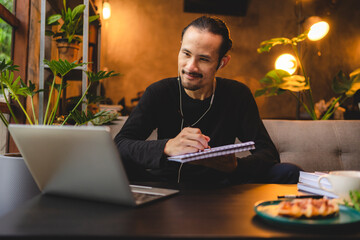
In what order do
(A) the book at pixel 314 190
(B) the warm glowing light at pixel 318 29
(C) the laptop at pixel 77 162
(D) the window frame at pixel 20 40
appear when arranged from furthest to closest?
1. (B) the warm glowing light at pixel 318 29
2. (D) the window frame at pixel 20 40
3. (A) the book at pixel 314 190
4. (C) the laptop at pixel 77 162

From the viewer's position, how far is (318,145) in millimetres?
2078

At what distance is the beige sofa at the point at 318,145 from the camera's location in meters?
2.05

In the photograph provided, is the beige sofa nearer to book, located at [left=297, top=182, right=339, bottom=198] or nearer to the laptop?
book, located at [left=297, top=182, right=339, bottom=198]

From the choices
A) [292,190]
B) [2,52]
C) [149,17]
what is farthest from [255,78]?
[292,190]

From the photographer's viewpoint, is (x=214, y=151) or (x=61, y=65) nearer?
(x=214, y=151)

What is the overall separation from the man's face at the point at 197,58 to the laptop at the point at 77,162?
778mm

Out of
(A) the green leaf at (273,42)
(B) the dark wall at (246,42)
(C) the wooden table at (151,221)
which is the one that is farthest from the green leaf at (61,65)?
(B) the dark wall at (246,42)

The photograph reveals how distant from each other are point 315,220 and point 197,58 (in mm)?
1019

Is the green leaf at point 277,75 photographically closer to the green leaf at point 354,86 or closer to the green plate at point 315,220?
the green leaf at point 354,86

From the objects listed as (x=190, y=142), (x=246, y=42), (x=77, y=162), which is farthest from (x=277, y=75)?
(x=246, y=42)

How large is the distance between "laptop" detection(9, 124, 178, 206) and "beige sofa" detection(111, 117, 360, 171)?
1234 mm

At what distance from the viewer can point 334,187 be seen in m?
0.81

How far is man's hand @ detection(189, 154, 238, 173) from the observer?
1.08 meters

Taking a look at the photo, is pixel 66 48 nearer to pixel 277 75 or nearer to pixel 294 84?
pixel 277 75
